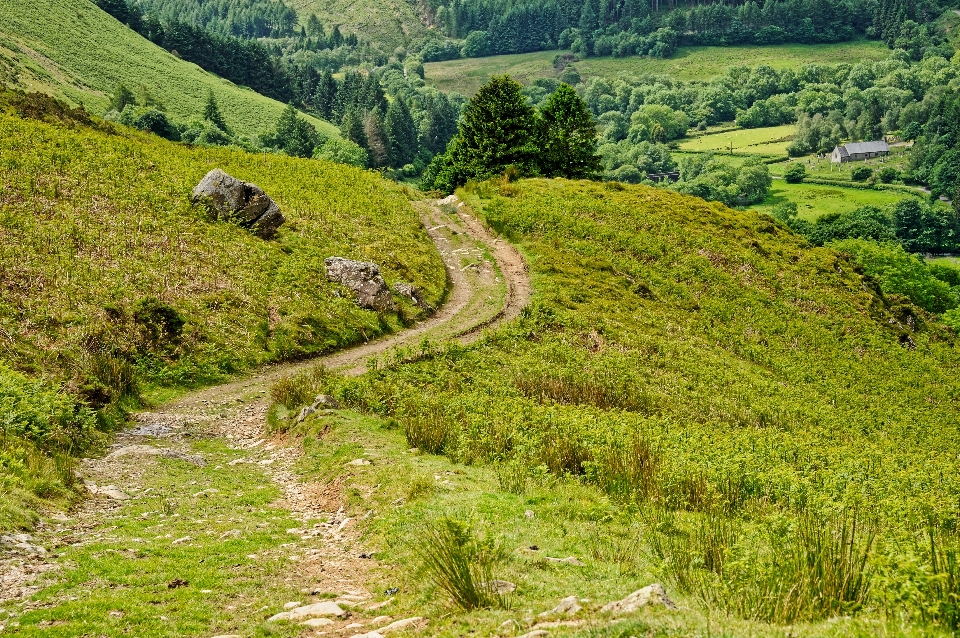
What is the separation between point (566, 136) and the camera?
6856 centimetres

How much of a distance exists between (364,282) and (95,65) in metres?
119

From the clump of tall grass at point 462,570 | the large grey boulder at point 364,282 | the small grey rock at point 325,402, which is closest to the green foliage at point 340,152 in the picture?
the large grey boulder at point 364,282

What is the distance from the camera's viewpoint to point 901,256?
8812 centimetres

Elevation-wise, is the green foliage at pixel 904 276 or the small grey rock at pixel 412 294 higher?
the small grey rock at pixel 412 294

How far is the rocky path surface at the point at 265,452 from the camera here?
413 inches

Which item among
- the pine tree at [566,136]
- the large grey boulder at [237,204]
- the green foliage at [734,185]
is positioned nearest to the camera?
the large grey boulder at [237,204]

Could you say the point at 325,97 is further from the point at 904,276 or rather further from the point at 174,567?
the point at 174,567

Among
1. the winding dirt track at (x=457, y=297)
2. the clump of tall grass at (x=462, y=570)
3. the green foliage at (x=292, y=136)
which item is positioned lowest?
the winding dirt track at (x=457, y=297)

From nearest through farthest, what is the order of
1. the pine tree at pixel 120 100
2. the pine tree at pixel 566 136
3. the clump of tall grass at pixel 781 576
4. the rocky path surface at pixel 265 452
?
1. the clump of tall grass at pixel 781 576
2. the rocky path surface at pixel 265 452
3. the pine tree at pixel 566 136
4. the pine tree at pixel 120 100

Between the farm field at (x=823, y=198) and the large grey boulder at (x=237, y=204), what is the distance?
139 metres

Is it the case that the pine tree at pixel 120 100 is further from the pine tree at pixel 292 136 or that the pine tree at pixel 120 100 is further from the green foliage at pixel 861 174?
the green foliage at pixel 861 174

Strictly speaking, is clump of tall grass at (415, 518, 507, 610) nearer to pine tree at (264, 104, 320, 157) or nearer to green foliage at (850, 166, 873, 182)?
pine tree at (264, 104, 320, 157)

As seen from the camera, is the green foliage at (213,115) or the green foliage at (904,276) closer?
the green foliage at (904,276)

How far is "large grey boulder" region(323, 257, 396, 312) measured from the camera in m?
33.6
